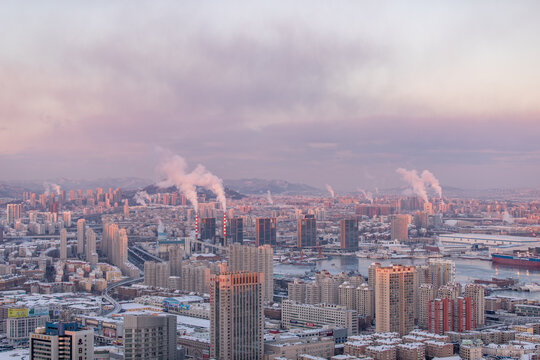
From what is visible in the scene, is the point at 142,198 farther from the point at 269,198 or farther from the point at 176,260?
the point at 176,260

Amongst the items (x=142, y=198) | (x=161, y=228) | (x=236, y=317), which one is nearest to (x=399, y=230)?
(x=161, y=228)

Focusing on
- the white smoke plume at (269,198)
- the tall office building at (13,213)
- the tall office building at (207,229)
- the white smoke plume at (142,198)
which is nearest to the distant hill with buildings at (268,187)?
the white smoke plume at (269,198)

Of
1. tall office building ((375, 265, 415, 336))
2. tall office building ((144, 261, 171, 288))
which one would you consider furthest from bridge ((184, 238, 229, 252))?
tall office building ((375, 265, 415, 336))

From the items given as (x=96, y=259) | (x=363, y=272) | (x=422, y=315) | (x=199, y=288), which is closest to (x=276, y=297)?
(x=199, y=288)

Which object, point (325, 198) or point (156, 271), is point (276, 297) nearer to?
point (156, 271)

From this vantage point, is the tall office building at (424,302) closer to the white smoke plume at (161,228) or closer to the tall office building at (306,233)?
the tall office building at (306,233)
